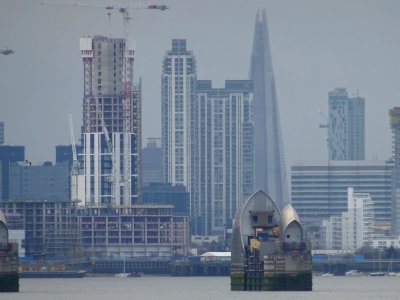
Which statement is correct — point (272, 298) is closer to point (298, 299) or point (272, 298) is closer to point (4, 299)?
point (298, 299)

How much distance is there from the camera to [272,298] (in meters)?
198

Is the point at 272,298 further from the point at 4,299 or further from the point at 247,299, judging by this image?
the point at 4,299

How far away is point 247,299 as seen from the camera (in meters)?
199

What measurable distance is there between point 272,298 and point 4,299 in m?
21.6

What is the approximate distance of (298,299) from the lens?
200 meters

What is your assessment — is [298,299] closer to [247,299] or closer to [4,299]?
[247,299]

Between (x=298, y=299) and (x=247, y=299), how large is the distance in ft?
13.7

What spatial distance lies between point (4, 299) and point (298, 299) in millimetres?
23722

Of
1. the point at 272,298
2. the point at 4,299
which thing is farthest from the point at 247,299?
the point at 4,299

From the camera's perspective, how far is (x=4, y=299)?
200m

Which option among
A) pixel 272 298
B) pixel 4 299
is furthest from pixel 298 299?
pixel 4 299

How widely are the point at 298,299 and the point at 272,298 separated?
235 cm
